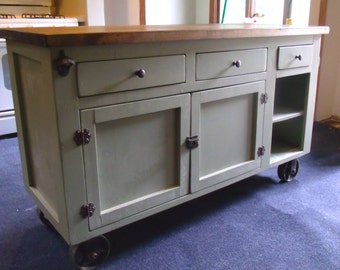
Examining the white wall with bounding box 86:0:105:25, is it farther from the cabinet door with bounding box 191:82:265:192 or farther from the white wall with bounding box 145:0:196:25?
the cabinet door with bounding box 191:82:265:192

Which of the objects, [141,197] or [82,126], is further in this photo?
[141,197]

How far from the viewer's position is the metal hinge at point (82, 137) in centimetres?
116

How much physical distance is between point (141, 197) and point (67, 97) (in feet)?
1.59

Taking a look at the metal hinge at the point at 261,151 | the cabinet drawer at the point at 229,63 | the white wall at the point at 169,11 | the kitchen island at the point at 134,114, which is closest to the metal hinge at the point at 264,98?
the kitchen island at the point at 134,114

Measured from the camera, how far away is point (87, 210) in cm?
125

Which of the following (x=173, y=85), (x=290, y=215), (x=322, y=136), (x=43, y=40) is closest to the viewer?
(x=43, y=40)

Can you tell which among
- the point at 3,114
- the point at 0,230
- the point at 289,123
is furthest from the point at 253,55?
the point at 3,114

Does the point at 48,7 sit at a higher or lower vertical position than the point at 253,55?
higher

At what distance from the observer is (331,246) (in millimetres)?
1465

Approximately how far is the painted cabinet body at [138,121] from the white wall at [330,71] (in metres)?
1.12

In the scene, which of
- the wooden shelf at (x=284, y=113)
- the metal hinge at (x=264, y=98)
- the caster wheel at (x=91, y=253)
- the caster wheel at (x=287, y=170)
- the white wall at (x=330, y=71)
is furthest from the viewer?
the white wall at (x=330, y=71)

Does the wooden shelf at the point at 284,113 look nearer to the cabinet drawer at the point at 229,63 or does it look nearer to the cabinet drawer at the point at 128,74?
the cabinet drawer at the point at 229,63

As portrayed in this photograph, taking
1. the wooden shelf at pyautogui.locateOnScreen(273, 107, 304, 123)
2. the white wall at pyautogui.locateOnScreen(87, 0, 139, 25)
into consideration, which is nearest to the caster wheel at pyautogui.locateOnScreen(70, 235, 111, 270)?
the wooden shelf at pyautogui.locateOnScreen(273, 107, 304, 123)

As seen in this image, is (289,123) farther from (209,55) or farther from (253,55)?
(209,55)
